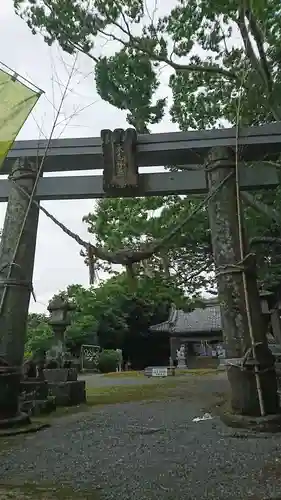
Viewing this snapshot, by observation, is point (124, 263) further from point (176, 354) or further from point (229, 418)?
point (176, 354)

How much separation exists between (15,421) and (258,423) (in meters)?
2.62

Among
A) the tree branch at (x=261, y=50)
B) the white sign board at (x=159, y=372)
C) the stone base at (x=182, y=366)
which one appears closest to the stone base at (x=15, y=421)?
the tree branch at (x=261, y=50)

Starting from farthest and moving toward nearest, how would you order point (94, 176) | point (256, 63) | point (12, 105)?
point (256, 63), point (94, 176), point (12, 105)

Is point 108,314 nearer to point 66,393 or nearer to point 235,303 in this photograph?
point 66,393

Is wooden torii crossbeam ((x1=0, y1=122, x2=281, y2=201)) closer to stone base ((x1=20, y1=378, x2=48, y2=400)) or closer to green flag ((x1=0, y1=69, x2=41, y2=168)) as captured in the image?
green flag ((x1=0, y1=69, x2=41, y2=168))

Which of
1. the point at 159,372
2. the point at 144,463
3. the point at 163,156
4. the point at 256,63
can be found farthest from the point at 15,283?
the point at 159,372

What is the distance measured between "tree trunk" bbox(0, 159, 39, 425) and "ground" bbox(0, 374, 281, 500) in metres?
0.67

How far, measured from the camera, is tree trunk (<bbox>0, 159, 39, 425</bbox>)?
493 cm

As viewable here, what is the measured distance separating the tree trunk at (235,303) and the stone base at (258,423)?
0.11 meters

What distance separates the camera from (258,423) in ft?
14.0

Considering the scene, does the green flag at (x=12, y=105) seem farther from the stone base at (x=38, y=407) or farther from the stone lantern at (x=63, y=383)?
the stone lantern at (x=63, y=383)

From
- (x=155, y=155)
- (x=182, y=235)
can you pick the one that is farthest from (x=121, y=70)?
(x=182, y=235)

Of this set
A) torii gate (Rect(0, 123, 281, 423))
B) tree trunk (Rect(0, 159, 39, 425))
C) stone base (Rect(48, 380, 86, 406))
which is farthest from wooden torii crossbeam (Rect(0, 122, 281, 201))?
stone base (Rect(48, 380, 86, 406))

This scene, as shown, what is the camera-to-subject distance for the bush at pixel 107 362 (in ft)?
74.9
